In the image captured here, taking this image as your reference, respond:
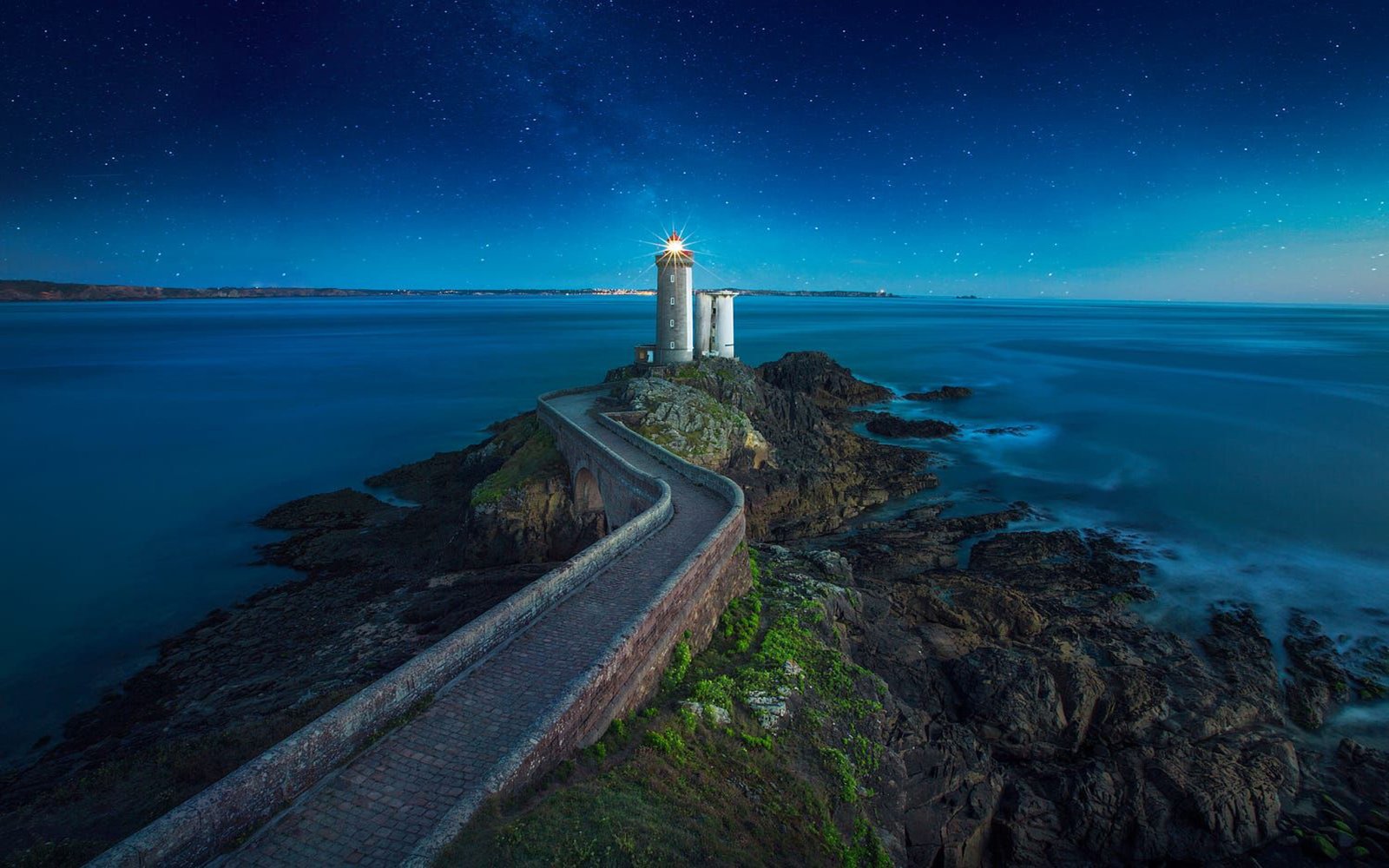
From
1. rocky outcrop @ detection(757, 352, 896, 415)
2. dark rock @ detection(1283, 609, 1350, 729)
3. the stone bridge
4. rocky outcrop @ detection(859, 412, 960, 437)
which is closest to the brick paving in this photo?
the stone bridge

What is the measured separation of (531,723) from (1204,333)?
490ft

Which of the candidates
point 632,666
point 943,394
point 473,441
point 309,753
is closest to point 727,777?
point 632,666

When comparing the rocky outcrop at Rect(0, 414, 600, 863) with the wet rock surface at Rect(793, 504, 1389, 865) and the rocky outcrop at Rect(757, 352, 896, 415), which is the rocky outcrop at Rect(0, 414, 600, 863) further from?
the rocky outcrop at Rect(757, 352, 896, 415)

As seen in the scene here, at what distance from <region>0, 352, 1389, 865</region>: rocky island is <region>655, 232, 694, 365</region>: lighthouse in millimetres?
13483

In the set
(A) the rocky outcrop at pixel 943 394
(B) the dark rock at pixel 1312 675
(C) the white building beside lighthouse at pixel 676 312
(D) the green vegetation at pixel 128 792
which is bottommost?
(B) the dark rock at pixel 1312 675

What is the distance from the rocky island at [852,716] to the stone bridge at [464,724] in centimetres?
53

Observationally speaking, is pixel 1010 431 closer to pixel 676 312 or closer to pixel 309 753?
pixel 676 312

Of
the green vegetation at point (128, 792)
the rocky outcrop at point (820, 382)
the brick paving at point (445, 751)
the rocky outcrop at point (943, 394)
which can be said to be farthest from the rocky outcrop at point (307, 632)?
the rocky outcrop at point (943, 394)

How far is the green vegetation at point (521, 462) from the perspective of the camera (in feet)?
75.0

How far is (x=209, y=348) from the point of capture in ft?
301

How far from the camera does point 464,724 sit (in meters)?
8.30

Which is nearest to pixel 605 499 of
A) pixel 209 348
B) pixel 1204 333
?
pixel 209 348

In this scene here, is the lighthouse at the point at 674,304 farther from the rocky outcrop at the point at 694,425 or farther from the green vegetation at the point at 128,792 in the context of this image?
the green vegetation at the point at 128,792

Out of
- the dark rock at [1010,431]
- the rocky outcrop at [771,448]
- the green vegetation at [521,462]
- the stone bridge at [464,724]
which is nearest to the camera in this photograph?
the stone bridge at [464,724]
